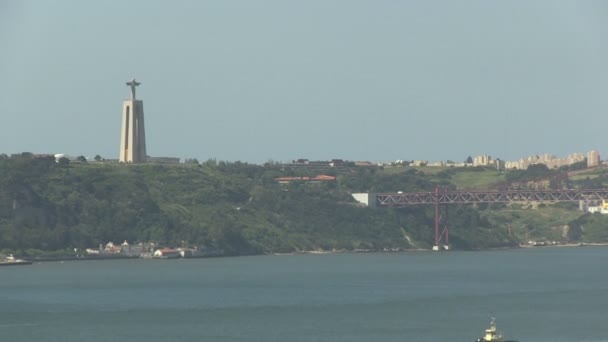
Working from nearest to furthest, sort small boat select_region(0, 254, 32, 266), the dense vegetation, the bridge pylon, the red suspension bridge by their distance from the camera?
small boat select_region(0, 254, 32, 266)
the dense vegetation
the red suspension bridge
the bridge pylon

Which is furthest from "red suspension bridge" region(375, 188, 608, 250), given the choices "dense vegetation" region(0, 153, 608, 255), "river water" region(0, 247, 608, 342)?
"river water" region(0, 247, 608, 342)

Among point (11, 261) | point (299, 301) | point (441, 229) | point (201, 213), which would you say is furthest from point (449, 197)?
point (299, 301)

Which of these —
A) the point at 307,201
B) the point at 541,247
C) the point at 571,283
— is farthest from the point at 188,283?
the point at 541,247

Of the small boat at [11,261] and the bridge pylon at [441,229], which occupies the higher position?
the bridge pylon at [441,229]

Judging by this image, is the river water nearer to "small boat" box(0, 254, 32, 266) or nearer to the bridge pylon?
"small boat" box(0, 254, 32, 266)

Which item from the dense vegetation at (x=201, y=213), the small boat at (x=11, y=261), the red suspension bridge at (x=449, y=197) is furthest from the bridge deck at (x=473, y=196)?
the small boat at (x=11, y=261)

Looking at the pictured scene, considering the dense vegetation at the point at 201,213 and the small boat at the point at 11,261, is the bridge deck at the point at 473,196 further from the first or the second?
the small boat at the point at 11,261

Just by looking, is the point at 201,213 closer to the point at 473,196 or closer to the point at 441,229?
the point at 441,229
